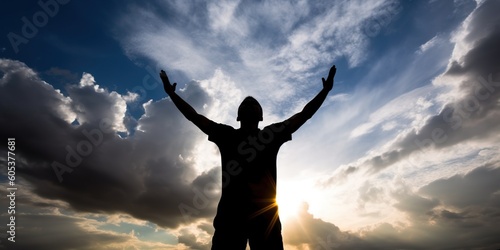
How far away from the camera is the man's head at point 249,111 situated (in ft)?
16.0

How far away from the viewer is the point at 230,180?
4422 mm

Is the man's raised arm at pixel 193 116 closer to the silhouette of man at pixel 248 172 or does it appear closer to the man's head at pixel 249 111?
the silhouette of man at pixel 248 172

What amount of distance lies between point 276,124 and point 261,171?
33.6 inches

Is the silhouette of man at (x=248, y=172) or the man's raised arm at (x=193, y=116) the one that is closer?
the silhouette of man at (x=248, y=172)

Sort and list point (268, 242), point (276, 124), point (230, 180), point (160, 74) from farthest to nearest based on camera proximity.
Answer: point (160, 74) → point (276, 124) → point (230, 180) → point (268, 242)

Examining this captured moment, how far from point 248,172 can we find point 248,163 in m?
0.14

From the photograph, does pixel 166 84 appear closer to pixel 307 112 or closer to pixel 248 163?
pixel 248 163

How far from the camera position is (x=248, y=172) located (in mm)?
4457

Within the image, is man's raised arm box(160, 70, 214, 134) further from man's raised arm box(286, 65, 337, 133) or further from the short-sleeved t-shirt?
man's raised arm box(286, 65, 337, 133)

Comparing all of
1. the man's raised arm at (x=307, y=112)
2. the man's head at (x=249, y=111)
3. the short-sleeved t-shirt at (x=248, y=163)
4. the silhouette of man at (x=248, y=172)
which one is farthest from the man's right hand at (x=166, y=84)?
the man's raised arm at (x=307, y=112)

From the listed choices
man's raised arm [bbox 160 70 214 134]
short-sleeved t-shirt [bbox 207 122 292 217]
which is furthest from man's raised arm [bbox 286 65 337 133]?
man's raised arm [bbox 160 70 214 134]

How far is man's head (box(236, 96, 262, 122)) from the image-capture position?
4883 millimetres

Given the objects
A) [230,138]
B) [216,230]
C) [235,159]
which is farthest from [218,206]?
[230,138]

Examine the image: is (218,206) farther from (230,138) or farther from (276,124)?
(276,124)
